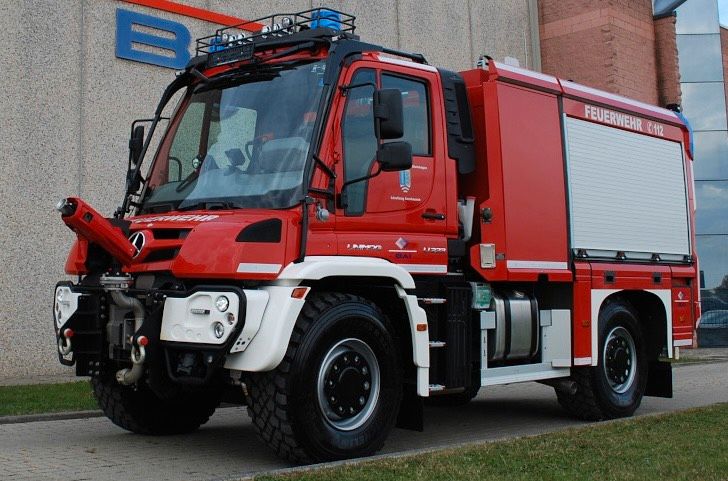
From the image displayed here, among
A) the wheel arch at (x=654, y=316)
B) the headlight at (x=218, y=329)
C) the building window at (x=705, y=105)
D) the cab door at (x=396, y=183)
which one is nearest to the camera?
the headlight at (x=218, y=329)

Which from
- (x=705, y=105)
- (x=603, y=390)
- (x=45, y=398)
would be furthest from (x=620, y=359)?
(x=705, y=105)

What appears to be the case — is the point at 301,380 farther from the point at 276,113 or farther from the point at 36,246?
the point at 36,246

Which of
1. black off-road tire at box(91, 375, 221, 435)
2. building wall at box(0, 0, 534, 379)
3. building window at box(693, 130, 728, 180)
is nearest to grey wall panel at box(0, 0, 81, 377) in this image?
building wall at box(0, 0, 534, 379)

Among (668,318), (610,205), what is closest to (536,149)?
(610,205)

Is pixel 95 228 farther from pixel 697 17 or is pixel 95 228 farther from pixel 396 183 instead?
pixel 697 17

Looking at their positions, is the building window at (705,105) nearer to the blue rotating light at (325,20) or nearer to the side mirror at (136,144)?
the blue rotating light at (325,20)

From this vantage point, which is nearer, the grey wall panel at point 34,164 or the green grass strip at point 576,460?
the green grass strip at point 576,460

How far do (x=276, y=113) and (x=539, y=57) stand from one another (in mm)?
17920

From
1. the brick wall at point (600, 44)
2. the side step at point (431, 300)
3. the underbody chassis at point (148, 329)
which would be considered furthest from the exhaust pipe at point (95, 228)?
the brick wall at point (600, 44)

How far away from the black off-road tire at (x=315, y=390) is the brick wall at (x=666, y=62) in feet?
64.9

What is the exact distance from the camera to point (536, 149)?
9.30 meters

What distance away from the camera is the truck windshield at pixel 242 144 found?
728 cm

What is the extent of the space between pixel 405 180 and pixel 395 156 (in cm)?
56

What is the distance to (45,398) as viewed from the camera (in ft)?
37.5
